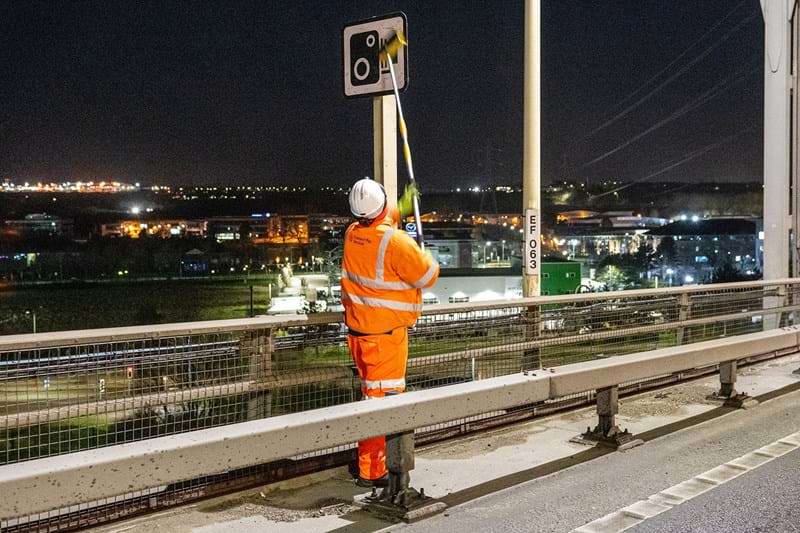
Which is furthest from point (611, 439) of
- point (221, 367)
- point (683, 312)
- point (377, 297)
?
point (683, 312)

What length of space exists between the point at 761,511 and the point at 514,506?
1534mm

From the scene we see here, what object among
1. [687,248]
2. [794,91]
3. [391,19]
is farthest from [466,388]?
[687,248]

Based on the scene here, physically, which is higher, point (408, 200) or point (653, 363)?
point (408, 200)

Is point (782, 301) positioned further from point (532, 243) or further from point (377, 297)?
point (377, 297)

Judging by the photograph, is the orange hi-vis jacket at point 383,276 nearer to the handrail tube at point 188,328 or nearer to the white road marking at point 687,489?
the handrail tube at point 188,328

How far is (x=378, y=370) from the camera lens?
18.5 ft

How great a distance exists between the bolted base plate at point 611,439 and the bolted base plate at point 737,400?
6.48 ft

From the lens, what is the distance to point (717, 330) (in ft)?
42.5

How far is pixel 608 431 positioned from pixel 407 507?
2512mm

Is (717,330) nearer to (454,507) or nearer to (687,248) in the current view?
(454,507)

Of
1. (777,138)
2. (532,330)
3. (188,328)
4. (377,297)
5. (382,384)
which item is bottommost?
(382,384)

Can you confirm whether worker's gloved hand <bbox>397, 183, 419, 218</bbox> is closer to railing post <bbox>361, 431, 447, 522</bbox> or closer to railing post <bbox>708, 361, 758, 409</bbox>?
railing post <bbox>361, 431, 447, 522</bbox>

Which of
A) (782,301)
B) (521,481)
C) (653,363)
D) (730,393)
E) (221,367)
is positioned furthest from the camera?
(782,301)

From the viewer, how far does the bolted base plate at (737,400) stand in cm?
855
